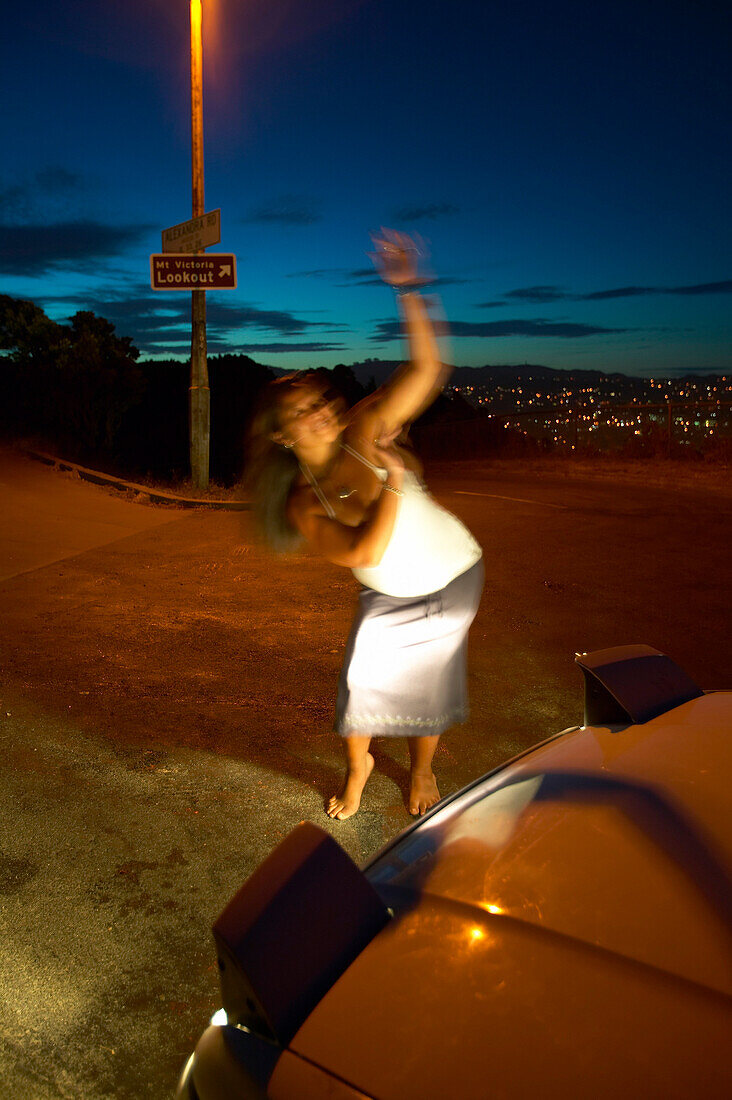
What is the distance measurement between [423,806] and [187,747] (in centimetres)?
127

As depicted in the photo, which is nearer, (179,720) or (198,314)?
(179,720)

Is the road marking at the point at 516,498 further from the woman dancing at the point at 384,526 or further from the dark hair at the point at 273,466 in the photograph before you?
the dark hair at the point at 273,466

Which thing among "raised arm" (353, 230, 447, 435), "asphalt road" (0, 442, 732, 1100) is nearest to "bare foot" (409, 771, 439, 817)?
"asphalt road" (0, 442, 732, 1100)

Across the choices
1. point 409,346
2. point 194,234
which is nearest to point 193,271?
point 194,234

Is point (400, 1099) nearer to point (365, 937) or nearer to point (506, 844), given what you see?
point (365, 937)

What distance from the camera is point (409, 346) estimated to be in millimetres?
2898

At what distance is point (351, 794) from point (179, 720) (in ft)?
4.43

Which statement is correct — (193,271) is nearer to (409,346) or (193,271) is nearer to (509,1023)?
(409,346)

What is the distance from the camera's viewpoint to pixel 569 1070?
1.08m

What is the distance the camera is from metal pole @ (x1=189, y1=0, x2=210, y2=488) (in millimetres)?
11648

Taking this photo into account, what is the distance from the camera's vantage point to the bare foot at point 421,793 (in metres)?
3.24

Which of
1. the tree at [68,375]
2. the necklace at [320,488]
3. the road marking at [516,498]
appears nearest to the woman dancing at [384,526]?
the necklace at [320,488]

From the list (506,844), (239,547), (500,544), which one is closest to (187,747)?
(506,844)

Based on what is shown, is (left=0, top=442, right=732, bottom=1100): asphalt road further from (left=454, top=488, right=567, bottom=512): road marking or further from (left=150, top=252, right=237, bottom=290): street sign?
(left=150, top=252, right=237, bottom=290): street sign
